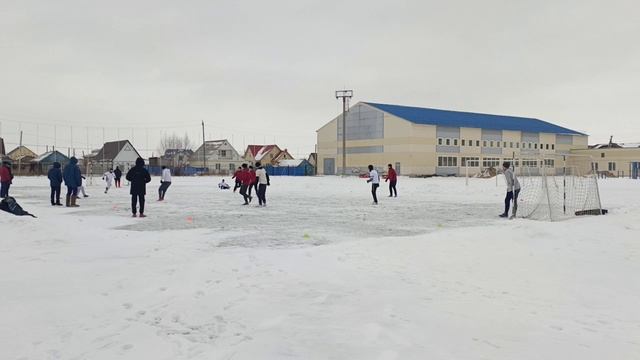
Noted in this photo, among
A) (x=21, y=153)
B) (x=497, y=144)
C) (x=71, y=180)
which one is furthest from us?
(x=21, y=153)

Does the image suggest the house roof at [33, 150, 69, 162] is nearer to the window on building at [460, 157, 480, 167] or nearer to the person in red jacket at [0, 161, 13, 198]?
Result: the window on building at [460, 157, 480, 167]

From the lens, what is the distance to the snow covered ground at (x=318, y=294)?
441cm

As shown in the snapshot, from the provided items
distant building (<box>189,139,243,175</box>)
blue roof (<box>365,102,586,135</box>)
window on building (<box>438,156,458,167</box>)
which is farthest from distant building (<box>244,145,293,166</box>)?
window on building (<box>438,156,458,167</box>)

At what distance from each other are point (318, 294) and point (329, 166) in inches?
2725

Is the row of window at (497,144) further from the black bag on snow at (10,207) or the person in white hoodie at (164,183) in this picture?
the black bag on snow at (10,207)

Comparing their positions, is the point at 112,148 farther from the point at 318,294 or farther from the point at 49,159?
the point at 318,294

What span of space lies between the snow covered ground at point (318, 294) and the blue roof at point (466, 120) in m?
56.6

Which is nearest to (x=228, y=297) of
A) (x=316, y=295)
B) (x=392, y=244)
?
(x=316, y=295)

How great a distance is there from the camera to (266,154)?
3989 inches

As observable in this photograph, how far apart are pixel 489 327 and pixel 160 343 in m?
3.19

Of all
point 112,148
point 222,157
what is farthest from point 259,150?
point 112,148

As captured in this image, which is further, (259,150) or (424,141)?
(259,150)

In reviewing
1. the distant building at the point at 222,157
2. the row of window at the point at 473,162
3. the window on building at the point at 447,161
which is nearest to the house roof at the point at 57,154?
the distant building at the point at 222,157

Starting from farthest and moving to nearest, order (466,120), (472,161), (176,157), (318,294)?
(176,157) → (466,120) → (472,161) → (318,294)
